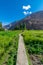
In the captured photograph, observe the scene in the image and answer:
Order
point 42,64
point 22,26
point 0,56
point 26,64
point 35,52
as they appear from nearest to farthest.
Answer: point 26,64 → point 42,64 → point 0,56 → point 35,52 → point 22,26

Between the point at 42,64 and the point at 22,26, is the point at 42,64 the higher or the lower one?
the lower one

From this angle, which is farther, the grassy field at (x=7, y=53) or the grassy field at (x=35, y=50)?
the grassy field at (x=35, y=50)

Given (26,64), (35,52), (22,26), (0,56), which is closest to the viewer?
(26,64)

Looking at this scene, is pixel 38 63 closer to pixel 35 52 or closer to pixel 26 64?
pixel 26 64

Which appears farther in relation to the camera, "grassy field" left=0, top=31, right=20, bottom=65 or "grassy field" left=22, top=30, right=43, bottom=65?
"grassy field" left=22, top=30, right=43, bottom=65

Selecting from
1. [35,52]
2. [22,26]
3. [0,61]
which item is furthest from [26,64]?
[22,26]

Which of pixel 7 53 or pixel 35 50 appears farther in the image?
pixel 35 50

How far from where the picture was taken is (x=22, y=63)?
44.1ft

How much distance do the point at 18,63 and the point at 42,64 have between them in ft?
6.61

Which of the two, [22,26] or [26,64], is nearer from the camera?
[26,64]

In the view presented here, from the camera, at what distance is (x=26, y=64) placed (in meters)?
13.2

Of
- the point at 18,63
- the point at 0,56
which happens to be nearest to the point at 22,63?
the point at 18,63

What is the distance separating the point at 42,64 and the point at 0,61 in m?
3.46

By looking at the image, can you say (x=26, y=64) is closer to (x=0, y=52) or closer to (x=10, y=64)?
(x=10, y=64)
